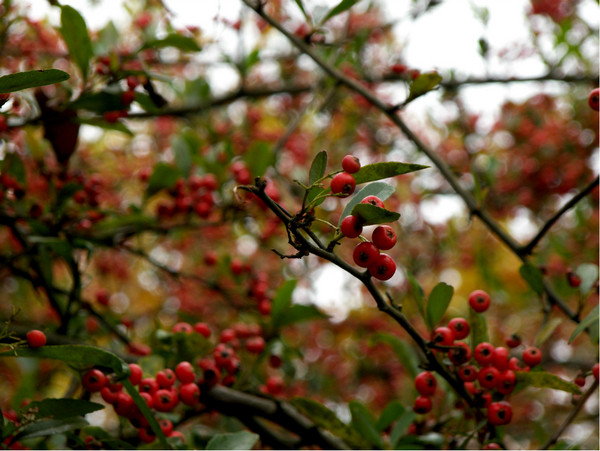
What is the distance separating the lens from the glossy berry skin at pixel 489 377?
170 centimetres

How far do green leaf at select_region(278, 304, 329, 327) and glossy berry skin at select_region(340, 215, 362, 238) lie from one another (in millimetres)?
1110

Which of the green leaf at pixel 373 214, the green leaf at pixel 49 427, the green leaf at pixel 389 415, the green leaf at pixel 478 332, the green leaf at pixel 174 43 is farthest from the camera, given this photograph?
the green leaf at pixel 174 43


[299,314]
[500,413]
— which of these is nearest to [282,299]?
[299,314]

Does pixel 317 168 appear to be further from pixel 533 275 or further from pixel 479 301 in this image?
pixel 533 275

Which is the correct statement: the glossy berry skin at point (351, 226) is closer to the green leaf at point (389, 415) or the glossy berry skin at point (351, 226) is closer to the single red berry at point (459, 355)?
the single red berry at point (459, 355)

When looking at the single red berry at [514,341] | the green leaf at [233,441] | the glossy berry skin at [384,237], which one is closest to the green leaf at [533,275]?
the single red berry at [514,341]

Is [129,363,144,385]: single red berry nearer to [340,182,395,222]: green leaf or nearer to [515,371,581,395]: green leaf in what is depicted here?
[340,182,395,222]: green leaf

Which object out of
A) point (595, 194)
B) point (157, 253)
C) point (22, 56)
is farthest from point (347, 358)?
point (22, 56)

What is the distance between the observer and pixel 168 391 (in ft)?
5.75

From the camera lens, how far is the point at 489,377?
170 cm

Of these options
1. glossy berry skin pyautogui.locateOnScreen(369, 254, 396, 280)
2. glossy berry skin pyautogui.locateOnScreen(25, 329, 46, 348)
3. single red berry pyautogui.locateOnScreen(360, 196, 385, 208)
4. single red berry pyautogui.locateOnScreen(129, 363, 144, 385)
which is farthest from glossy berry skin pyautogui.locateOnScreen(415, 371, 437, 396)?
glossy berry skin pyautogui.locateOnScreen(25, 329, 46, 348)

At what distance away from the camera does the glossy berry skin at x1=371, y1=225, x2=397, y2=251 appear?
1296mm

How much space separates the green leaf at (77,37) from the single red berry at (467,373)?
6.31 ft

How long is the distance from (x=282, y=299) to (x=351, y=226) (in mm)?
1220
